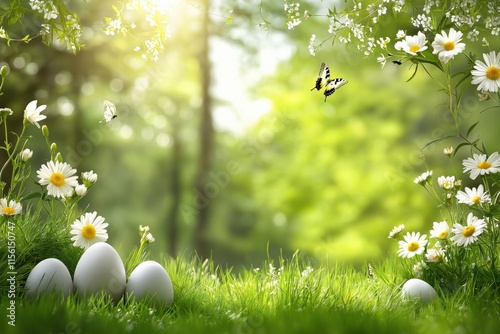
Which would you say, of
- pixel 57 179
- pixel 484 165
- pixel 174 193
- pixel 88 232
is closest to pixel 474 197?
pixel 484 165

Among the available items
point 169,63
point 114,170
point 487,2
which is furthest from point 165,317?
point 114,170

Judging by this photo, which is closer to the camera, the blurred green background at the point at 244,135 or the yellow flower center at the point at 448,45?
the yellow flower center at the point at 448,45

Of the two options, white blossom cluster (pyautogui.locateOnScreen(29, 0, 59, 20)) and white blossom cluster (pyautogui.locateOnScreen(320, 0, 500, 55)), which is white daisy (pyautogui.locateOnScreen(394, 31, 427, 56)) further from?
white blossom cluster (pyautogui.locateOnScreen(29, 0, 59, 20))

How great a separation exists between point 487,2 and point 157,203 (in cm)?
1084

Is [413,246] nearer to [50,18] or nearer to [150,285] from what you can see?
[150,285]

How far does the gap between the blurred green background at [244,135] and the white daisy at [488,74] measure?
4159 millimetres

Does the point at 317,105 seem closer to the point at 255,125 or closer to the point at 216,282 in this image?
the point at 255,125

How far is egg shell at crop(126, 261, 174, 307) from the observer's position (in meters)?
3.07

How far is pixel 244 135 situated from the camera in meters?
11.9

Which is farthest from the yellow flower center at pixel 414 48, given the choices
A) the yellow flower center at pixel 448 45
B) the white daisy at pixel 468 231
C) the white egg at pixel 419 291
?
the white egg at pixel 419 291

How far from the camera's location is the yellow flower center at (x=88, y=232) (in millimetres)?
3273

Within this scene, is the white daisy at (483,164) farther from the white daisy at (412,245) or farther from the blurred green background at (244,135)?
the blurred green background at (244,135)

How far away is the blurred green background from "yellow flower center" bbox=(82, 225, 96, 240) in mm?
3881

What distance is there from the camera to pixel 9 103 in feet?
30.8
